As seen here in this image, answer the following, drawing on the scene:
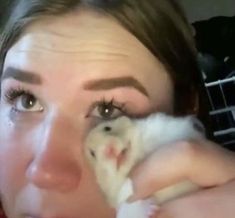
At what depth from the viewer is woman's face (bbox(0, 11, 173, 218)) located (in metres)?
0.77

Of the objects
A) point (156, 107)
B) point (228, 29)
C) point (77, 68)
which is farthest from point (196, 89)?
point (228, 29)

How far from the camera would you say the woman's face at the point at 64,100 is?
0.77m

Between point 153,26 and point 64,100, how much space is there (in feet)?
0.53

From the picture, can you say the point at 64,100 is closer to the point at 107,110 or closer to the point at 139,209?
the point at 107,110

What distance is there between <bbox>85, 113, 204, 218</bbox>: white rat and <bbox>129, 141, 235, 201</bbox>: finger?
0.4 inches

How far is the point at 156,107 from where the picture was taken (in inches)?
34.2

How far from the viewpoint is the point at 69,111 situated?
81cm

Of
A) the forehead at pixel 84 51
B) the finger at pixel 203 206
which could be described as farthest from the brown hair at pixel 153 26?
the finger at pixel 203 206

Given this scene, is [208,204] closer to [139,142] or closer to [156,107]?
[139,142]

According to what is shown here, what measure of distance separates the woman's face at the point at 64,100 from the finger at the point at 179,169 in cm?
8

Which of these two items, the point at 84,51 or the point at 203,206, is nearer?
the point at 203,206

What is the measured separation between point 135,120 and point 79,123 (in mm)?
72

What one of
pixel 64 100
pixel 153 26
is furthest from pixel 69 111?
pixel 153 26

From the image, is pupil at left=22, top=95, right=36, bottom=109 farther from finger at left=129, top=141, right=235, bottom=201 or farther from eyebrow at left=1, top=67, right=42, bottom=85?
finger at left=129, top=141, right=235, bottom=201
